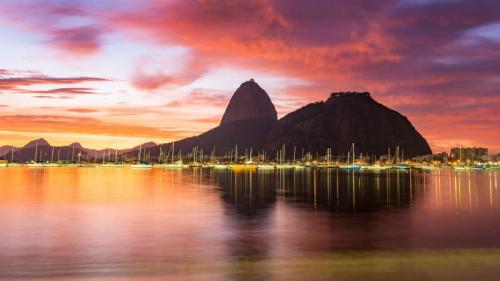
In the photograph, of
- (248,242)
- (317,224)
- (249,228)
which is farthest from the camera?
(317,224)

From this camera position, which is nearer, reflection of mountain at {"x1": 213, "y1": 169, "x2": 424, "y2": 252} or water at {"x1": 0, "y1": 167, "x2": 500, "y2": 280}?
water at {"x1": 0, "y1": 167, "x2": 500, "y2": 280}

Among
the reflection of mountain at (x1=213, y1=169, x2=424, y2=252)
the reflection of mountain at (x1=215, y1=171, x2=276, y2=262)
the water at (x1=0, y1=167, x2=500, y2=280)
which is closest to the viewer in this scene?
the water at (x1=0, y1=167, x2=500, y2=280)

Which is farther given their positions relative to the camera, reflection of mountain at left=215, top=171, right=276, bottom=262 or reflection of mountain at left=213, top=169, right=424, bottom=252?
reflection of mountain at left=213, top=169, right=424, bottom=252

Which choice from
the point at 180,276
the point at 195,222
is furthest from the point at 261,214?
the point at 180,276

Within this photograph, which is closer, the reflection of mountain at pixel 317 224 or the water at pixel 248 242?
the water at pixel 248 242

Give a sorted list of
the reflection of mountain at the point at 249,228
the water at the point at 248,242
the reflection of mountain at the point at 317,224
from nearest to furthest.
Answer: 1. the water at the point at 248,242
2. the reflection of mountain at the point at 249,228
3. the reflection of mountain at the point at 317,224

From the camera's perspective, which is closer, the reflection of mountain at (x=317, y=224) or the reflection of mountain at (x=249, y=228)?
the reflection of mountain at (x=249, y=228)

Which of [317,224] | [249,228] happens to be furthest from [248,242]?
[317,224]

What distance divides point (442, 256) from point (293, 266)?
6.25 m

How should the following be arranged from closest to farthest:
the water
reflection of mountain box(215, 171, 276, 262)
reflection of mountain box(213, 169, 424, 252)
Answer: the water < reflection of mountain box(215, 171, 276, 262) < reflection of mountain box(213, 169, 424, 252)

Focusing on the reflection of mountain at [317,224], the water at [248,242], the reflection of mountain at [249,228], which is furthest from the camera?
the reflection of mountain at [317,224]

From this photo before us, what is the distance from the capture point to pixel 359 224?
88.6ft

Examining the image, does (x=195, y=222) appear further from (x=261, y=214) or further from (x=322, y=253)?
(x=322, y=253)

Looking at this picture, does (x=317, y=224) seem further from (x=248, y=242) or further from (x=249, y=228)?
(x=248, y=242)
